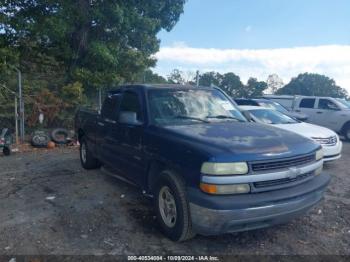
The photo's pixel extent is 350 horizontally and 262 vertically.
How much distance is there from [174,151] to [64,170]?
4318 mm

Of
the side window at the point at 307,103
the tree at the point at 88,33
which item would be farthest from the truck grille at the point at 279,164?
the side window at the point at 307,103

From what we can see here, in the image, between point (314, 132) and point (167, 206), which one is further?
point (314, 132)

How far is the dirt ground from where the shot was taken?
3754 millimetres

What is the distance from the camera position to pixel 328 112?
14.0 m

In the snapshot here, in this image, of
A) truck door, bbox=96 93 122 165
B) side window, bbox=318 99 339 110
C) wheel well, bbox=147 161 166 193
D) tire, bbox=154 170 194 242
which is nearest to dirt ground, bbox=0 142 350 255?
tire, bbox=154 170 194 242

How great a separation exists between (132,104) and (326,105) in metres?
11.7

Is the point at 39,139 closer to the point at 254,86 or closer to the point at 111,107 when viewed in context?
the point at 111,107

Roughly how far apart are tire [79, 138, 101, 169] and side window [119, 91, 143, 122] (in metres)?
2.01

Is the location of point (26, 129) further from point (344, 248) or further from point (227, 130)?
point (344, 248)

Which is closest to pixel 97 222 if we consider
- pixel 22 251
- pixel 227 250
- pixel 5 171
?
pixel 22 251

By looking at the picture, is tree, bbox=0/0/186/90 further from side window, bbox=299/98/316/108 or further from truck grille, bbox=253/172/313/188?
A: truck grille, bbox=253/172/313/188

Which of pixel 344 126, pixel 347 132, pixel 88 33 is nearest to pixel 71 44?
pixel 88 33

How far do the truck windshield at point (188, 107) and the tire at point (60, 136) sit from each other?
6.70m

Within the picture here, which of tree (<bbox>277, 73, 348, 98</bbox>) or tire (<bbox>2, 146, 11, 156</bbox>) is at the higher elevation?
tree (<bbox>277, 73, 348, 98</bbox>)
